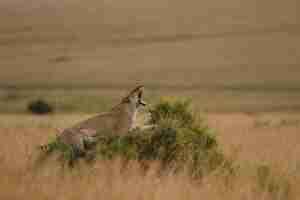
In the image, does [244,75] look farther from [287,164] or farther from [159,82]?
[287,164]

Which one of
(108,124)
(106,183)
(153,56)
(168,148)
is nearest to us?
(106,183)

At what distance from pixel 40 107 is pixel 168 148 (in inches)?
1636

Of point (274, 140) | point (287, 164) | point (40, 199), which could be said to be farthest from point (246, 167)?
point (274, 140)

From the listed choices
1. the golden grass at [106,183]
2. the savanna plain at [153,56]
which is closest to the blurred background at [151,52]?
the savanna plain at [153,56]

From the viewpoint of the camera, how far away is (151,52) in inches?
2867

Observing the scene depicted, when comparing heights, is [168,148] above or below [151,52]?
below

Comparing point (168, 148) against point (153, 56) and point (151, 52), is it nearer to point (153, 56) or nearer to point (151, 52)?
point (153, 56)

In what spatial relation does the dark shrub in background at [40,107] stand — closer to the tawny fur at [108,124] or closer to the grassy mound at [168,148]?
the tawny fur at [108,124]

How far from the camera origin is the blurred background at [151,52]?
186 feet

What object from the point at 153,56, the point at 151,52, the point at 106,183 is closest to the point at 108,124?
the point at 106,183

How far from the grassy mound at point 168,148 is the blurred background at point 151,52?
3908cm

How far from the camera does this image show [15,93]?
57844mm

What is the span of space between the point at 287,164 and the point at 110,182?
3.92m

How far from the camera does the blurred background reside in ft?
186
